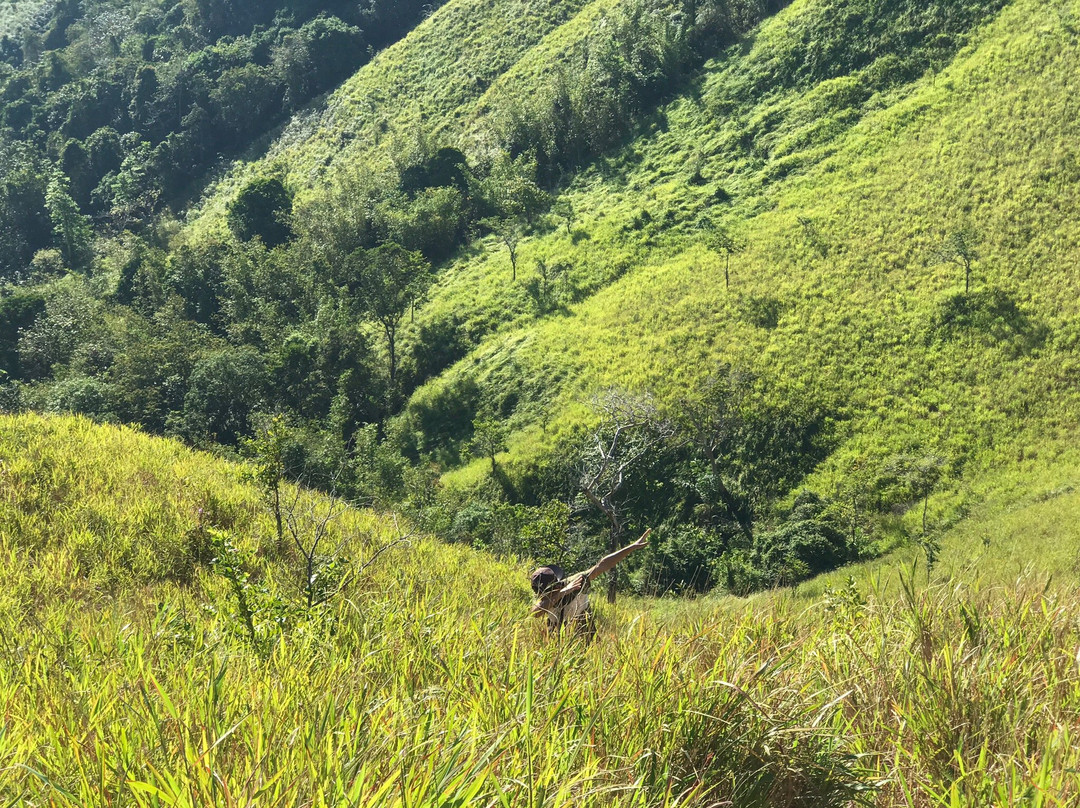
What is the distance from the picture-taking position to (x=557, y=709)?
1674mm

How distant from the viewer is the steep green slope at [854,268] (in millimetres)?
25391

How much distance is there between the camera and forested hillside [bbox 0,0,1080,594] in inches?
946

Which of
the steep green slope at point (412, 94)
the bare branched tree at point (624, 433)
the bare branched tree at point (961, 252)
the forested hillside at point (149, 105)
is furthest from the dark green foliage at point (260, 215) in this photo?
the bare branched tree at point (961, 252)

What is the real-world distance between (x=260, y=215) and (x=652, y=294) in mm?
42034

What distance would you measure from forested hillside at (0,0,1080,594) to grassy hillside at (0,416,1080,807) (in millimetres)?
6599

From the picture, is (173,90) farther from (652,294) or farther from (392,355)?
(652,294)

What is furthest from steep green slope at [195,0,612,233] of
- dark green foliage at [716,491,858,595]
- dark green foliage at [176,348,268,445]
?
dark green foliage at [716,491,858,595]

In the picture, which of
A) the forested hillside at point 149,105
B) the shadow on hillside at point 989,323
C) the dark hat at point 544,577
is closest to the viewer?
the dark hat at point 544,577

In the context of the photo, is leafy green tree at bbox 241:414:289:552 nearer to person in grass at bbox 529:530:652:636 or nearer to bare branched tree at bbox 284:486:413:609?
bare branched tree at bbox 284:486:413:609

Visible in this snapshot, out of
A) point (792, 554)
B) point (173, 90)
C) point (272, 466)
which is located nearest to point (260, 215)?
point (173, 90)

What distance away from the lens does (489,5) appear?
77.0 metres

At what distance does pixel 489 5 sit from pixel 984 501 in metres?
78.8

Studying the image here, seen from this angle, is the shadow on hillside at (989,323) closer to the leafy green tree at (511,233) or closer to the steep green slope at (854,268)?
the steep green slope at (854,268)

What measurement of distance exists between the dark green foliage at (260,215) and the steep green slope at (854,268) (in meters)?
21.5
